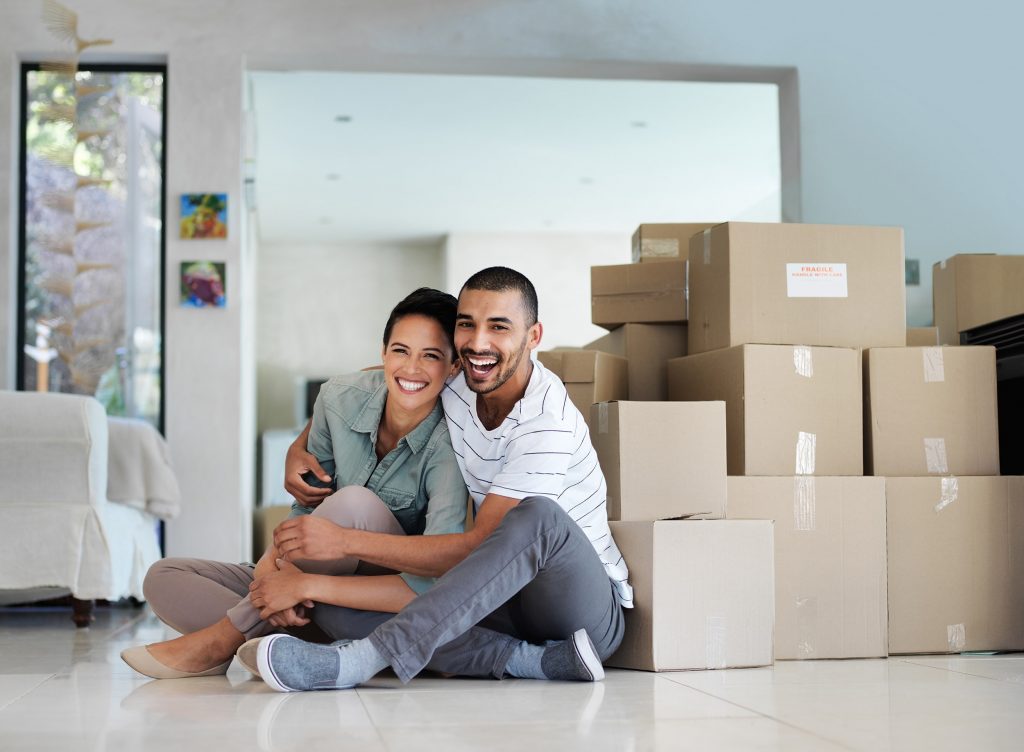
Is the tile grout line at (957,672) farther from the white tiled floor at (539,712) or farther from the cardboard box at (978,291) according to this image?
the cardboard box at (978,291)

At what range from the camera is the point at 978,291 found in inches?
139

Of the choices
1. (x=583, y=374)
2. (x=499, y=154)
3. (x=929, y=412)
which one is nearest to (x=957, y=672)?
(x=929, y=412)

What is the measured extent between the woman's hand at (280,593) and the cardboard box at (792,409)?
1.09 meters

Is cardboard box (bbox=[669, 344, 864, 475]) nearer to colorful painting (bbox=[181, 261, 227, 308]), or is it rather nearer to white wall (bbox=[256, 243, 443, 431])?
colorful painting (bbox=[181, 261, 227, 308])

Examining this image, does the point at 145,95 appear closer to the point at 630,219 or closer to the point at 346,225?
the point at 346,225

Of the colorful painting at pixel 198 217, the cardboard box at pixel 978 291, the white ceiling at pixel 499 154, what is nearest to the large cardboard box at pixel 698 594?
the cardboard box at pixel 978 291

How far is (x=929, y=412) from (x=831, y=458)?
0.27 m

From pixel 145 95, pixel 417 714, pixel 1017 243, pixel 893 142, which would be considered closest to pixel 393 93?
pixel 145 95

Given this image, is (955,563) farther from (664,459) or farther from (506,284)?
(506,284)

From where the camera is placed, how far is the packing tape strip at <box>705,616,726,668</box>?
89.1 inches

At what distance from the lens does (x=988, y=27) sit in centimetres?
480

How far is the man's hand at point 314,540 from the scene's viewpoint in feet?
6.34

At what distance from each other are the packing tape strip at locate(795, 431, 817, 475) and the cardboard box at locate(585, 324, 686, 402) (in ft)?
1.80

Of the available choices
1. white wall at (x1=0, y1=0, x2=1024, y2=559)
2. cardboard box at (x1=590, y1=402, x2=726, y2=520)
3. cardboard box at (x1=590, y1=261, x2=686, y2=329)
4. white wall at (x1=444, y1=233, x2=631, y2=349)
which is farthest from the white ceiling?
cardboard box at (x1=590, y1=402, x2=726, y2=520)
